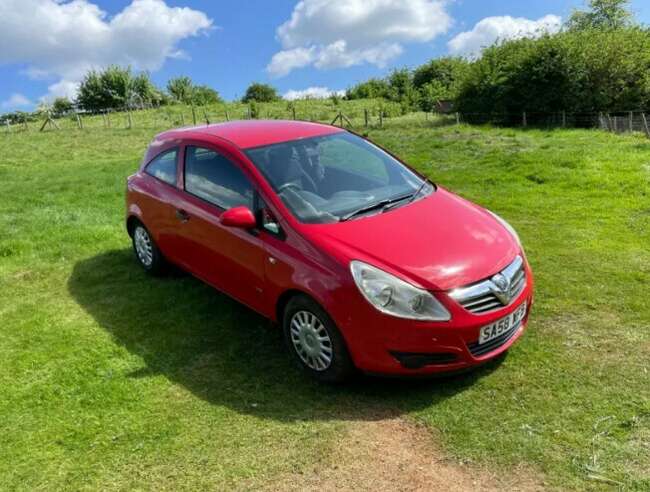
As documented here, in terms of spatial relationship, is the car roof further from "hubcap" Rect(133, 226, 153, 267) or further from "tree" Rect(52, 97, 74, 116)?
"tree" Rect(52, 97, 74, 116)

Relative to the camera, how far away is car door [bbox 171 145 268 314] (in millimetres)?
4449

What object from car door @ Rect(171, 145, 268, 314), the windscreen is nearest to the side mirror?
car door @ Rect(171, 145, 268, 314)

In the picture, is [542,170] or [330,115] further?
[330,115]

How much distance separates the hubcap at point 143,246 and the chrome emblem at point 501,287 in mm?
3786

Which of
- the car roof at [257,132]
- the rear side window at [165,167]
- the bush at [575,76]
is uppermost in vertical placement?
the bush at [575,76]

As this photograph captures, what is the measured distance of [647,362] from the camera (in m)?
→ 4.01

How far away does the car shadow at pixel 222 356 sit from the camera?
12.5ft

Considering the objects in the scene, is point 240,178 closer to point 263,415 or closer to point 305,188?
point 305,188

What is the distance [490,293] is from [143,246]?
403 centimetres

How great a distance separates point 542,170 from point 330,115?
2737 centimetres

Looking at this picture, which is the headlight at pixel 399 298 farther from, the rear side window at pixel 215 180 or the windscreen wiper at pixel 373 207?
the rear side window at pixel 215 180

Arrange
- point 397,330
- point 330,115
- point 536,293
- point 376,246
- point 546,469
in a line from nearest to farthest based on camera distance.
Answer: point 546,469 < point 397,330 < point 376,246 < point 536,293 < point 330,115

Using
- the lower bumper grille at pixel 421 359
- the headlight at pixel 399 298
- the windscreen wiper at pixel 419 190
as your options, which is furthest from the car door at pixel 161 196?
the lower bumper grille at pixel 421 359

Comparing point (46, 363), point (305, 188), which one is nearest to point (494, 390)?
point (305, 188)
